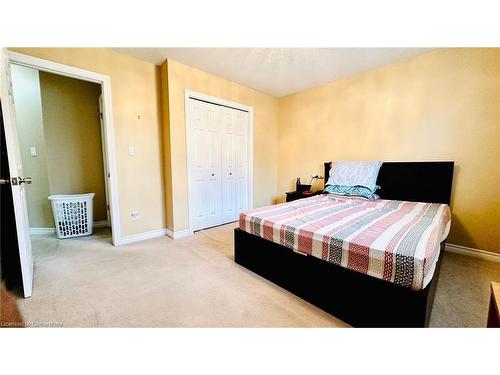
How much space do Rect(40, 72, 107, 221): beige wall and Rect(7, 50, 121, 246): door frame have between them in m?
1.17

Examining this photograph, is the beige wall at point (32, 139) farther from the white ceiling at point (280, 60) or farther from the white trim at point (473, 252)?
the white trim at point (473, 252)

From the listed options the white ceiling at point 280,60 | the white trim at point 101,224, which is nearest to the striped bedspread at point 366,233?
the white ceiling at point 280,60

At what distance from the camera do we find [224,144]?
10.7ft

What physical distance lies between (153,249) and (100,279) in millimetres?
654

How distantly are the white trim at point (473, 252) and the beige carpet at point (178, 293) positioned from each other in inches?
4.8

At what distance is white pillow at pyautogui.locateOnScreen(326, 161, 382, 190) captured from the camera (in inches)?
100

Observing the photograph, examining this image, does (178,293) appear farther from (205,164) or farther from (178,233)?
(205,164)

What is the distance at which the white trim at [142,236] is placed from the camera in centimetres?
249

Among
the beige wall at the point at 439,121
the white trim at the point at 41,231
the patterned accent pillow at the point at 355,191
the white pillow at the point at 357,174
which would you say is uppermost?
the beige wall at the point at 439,121

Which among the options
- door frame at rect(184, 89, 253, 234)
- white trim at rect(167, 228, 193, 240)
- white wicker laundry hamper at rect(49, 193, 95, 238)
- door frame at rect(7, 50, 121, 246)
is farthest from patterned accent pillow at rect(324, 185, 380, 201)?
white wicker laundry hamper at rect(49, 193, 95, 238)

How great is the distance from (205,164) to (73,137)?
210 cm

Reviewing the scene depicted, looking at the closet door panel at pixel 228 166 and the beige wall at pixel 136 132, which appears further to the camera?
the closet door panel at pixel 228 166
